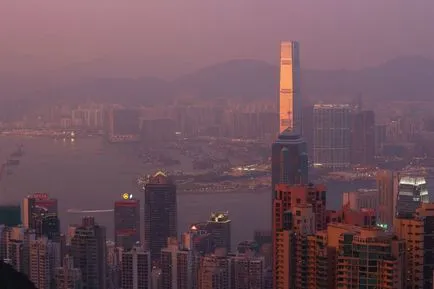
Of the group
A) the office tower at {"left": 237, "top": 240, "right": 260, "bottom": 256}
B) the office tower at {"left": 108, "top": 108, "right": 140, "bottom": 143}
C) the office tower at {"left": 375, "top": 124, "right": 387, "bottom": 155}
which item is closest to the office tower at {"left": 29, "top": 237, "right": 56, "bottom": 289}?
the office tower at {"left": 108, "top": 108, "right": 140, "bottom": 143}

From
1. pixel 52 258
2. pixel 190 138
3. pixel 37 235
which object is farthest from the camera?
pixel 190 138

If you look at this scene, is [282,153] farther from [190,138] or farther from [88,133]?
[88,133]

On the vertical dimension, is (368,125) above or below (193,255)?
above

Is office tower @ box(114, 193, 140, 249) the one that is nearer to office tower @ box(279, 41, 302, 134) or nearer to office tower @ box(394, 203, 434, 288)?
office tower @ box(279, 41, 302, 134)

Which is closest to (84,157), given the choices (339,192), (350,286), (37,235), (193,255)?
(37,235)

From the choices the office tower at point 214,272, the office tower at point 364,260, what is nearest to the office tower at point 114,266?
the office tower at point 214,272

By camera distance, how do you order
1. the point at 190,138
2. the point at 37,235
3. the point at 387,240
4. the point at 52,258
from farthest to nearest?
the point at 190,138, the point at 37,235, the point at 52,258, the point at 387,240
